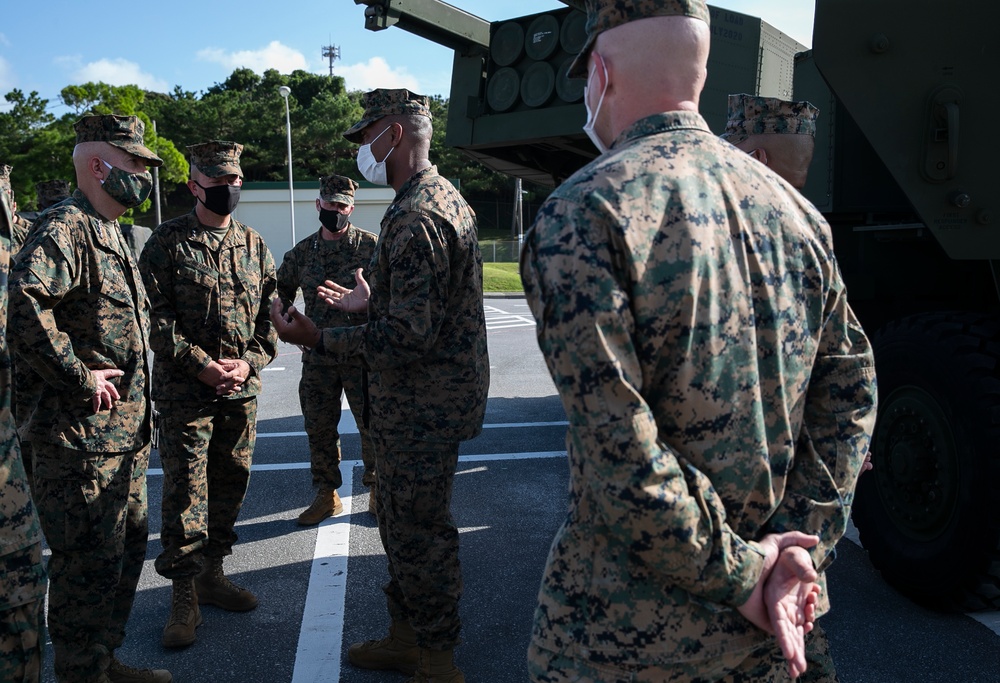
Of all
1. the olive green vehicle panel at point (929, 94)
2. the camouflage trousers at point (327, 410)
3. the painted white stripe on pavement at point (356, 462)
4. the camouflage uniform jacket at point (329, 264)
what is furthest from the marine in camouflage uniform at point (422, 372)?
the painted white stripe on pavement at point (356, 462)

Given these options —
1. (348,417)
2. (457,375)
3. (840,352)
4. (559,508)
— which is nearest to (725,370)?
(840,352)

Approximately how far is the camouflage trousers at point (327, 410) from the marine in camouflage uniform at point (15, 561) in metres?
3.28

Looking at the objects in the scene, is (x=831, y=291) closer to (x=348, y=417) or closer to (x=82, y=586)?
(x=82, y=586)

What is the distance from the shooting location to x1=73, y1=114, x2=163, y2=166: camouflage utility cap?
11.1ft

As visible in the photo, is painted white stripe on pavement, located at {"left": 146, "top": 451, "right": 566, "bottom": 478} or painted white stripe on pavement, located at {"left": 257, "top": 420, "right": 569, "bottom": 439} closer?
painted white stripe on pavement, located at {"left": 146, "top": 451, "right": 566, "bottom": 478}

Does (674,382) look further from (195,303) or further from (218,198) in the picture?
(218,198)

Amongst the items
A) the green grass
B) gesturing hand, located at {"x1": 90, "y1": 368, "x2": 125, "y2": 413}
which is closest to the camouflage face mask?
gesturing hand, located at {"x1": 90, "y1": 368, "x2": 125, "y2": 413}

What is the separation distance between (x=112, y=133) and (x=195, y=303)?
2.66 feet

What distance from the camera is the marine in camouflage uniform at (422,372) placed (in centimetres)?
298

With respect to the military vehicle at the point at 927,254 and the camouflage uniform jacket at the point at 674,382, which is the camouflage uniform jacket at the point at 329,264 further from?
the camouflage uniform jacket at the point at 674,382

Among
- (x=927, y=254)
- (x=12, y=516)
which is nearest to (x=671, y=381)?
(x=12, y=516)

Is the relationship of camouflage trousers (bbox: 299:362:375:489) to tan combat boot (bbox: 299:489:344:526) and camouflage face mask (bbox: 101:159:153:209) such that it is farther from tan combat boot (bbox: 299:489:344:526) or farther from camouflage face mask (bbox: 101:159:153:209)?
camouflage face mask (bbox: 101:159:153:209)

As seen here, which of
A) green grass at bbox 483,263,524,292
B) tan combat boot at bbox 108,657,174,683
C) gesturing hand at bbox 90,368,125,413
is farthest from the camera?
green grass at bbox 483,263,524,292

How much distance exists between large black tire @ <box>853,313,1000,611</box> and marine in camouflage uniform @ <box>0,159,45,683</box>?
3394 millimetres
